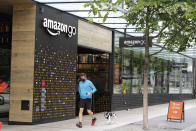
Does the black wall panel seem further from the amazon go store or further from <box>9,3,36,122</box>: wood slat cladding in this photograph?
<box>9,3,36,122</box>: wood slat cladding

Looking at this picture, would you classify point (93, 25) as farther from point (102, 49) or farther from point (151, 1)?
point (151, 1)

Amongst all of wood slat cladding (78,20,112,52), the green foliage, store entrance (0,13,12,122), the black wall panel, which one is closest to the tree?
the green foliage

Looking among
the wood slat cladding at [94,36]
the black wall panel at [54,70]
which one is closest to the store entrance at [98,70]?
the wood slat cladding at [94,36]

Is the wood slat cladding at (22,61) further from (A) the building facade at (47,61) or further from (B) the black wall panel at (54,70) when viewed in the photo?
(B) the black wall panel at (54,70)

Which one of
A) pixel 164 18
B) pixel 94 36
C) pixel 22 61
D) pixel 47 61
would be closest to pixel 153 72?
pixel 94 36

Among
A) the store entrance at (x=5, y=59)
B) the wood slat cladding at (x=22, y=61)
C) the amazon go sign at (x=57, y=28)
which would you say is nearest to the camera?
the wood slat cladding at (x=22, y=61)

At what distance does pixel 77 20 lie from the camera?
1480cm

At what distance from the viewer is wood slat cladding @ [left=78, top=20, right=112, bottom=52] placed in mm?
15273

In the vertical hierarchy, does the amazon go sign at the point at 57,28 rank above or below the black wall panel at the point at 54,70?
above

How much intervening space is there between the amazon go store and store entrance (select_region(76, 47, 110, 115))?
252cm

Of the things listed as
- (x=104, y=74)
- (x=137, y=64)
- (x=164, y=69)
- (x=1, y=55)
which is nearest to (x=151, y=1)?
(x=1, y=55)

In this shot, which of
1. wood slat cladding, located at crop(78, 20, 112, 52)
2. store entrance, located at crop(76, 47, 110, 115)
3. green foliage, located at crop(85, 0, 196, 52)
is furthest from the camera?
store entrance, located at crop(76, 47, 110, 115)

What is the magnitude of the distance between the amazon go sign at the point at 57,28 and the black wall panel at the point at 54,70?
8 cm

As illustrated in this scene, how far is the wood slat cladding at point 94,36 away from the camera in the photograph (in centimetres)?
1527
